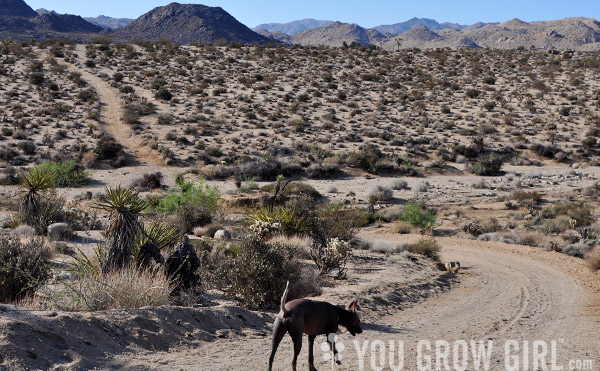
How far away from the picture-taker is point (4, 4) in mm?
115312

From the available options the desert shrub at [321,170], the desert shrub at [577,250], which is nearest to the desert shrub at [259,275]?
the desert shrub at [577,250]

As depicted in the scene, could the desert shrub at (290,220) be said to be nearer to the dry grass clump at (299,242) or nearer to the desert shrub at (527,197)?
the dry grass clump at (299,242)

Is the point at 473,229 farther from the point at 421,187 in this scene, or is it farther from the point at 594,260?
the point at 421,187

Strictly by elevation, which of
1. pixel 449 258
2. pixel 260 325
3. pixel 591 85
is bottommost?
pixel 449 258

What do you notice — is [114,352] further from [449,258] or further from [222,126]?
[222,126]

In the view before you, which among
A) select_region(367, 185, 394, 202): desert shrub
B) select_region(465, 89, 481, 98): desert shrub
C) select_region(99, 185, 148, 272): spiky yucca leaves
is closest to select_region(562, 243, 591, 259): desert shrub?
select_region(367, 185, 394, 202): desert shrub

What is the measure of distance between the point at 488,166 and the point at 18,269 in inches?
1177

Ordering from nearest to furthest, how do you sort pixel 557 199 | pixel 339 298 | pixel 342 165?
1. pixel 339 298
2. pixel 557 199
3. pixel 342 165

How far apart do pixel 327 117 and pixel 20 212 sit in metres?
28.8

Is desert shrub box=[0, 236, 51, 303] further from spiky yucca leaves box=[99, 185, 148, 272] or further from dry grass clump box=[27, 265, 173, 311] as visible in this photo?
spiky yucca leaves box=[99, 185, 148, 272]

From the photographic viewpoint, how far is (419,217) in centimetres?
2223

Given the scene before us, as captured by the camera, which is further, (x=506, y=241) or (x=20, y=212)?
(x=506, y=241)

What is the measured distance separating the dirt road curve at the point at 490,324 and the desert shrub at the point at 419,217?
4.99 meters

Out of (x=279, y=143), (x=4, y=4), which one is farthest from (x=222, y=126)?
(x=4, y=4)
